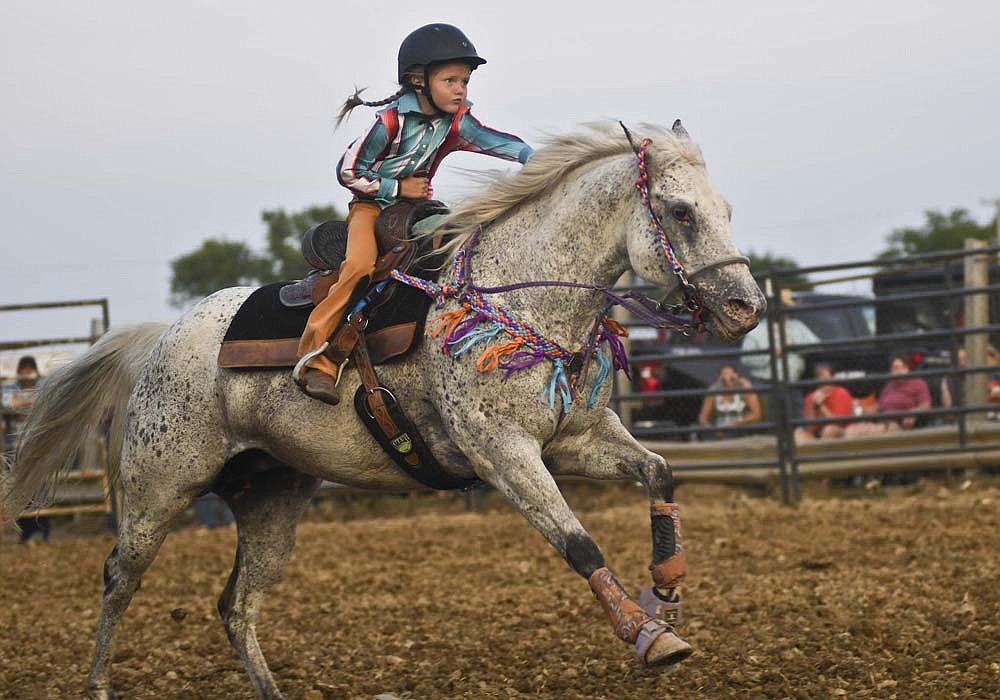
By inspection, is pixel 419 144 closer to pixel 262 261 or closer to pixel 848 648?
pixel 848 648

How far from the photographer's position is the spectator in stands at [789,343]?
10.9 metres

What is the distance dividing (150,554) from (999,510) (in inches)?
253

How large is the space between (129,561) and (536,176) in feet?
7.45

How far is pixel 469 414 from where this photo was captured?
13.5 feet

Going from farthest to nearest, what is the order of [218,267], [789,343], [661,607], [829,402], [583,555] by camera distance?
[218,267] < [789,343] < [829,402] < [661,607] < [583,555]

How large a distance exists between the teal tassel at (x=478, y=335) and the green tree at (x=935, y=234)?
183ft

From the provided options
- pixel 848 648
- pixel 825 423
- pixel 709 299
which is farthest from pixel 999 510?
pixel 709 299

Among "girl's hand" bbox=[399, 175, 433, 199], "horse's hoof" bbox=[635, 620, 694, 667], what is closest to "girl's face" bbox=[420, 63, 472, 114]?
"girl's hand" bbox=[399, 175, 433, 199]

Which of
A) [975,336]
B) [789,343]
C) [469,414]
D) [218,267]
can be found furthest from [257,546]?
[218,267]

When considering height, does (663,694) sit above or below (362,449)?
below

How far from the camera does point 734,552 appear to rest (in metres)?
7.85

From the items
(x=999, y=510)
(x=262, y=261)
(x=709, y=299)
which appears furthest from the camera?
(x=262, y=261)

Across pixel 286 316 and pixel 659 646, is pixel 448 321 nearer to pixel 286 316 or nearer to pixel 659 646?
pixel 286 316

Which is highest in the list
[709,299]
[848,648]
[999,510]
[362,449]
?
[709,299]
